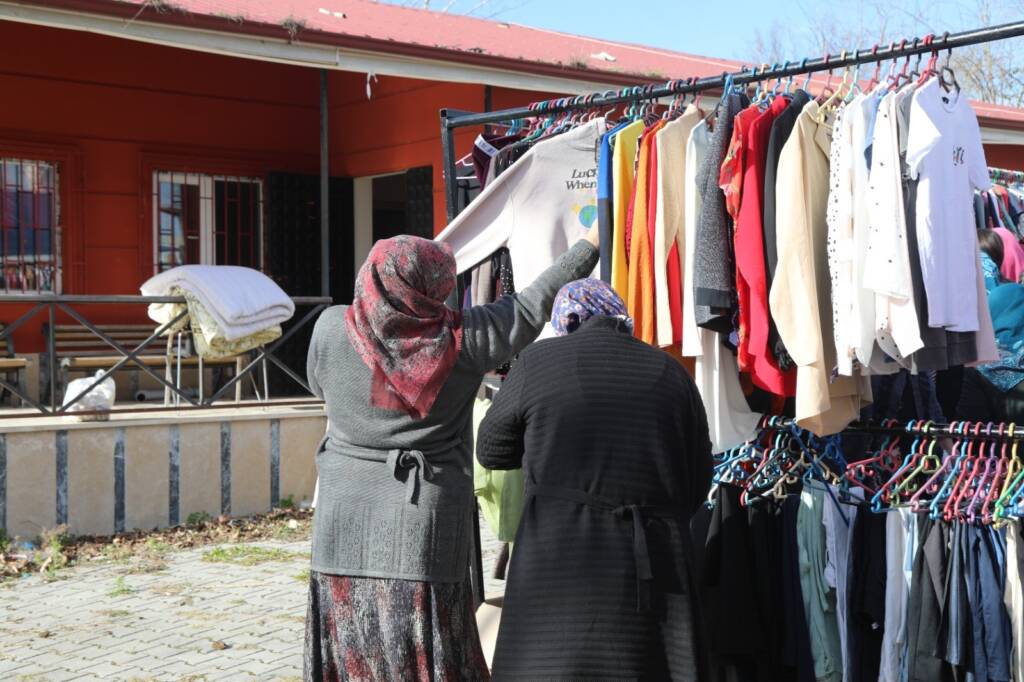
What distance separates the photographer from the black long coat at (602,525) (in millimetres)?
3322

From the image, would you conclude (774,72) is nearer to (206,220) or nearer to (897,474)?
(897,474)

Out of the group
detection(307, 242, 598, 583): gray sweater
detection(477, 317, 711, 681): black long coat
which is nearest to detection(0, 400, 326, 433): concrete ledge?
detection(307, 242, 598, 583): gray sweater

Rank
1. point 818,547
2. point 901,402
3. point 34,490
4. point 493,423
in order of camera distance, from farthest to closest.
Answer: point 34,490 < point 901,402 < point 818,547 < point 493,423

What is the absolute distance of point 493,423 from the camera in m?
3.52

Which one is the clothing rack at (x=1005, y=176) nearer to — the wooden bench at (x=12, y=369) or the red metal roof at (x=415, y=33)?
the red metal roof at (x=415, y=33)

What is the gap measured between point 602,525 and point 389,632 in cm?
76

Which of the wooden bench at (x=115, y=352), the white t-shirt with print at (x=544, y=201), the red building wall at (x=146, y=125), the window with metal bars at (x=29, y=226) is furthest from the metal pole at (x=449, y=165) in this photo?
the window with metal bars at (x=29, y=226)

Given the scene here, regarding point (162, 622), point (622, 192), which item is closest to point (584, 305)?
point (622, 192)

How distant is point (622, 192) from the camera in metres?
4.30

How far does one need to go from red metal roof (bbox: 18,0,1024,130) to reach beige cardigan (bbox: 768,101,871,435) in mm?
5379

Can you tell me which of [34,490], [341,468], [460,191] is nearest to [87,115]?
[34,490]

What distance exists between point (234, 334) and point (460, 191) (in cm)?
367

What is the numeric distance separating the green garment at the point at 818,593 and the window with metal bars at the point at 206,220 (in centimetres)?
854

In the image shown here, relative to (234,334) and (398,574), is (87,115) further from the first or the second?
(398,574)
